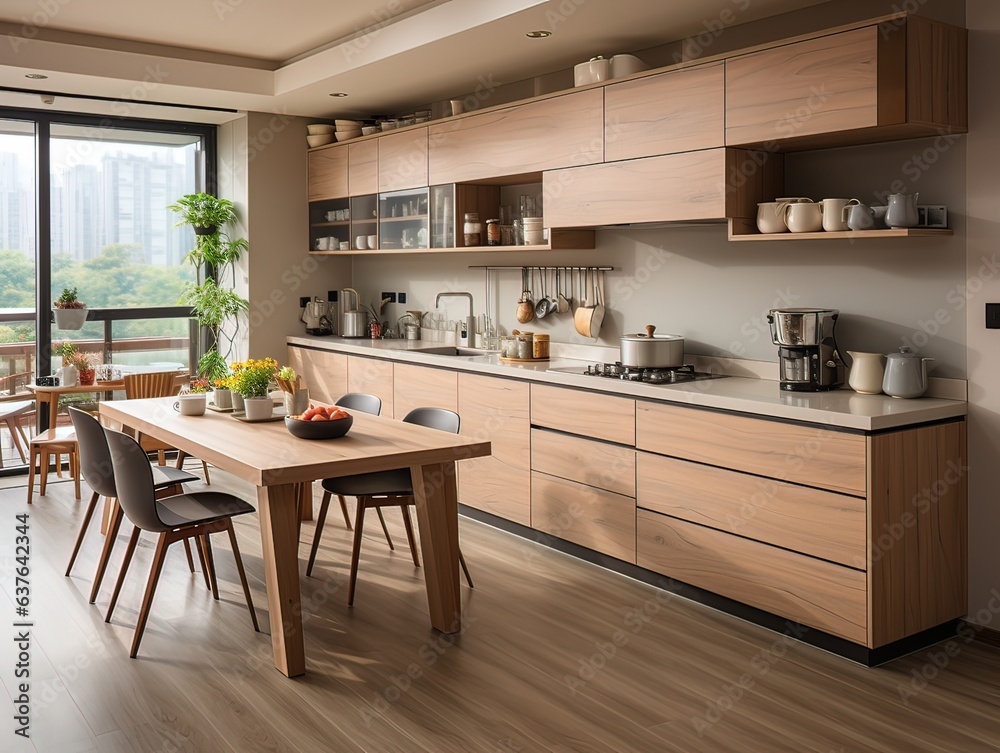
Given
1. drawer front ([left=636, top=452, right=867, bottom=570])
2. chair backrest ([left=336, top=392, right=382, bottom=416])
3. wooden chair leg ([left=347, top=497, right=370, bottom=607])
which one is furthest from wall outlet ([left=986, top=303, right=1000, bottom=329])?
chair backrest ([left=336, top=392, right=382, bottom=416])

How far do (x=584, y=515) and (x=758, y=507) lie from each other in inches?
40.3

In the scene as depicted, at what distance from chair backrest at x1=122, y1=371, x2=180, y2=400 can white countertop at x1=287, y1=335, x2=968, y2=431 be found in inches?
84.4

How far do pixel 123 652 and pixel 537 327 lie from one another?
2.90 m

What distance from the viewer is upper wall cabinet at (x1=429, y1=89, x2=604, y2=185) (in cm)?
443

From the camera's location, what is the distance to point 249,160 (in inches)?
259

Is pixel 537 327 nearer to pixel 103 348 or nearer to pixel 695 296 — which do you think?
pixel 695 296

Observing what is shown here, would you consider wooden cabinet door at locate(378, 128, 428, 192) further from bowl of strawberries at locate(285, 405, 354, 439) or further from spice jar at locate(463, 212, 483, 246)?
bowl of strawberries at locate(285, 405, 354, 439)

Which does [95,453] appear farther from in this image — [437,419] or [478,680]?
[478,680]

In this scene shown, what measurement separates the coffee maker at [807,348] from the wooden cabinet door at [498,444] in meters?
1.36

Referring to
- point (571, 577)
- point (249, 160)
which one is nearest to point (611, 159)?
point (571, 577)

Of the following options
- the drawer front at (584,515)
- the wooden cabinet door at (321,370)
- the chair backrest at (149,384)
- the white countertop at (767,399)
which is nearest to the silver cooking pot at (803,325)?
the white countertop at (767,399)

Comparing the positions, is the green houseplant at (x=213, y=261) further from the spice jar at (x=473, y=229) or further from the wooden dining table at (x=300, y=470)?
the wooden dining table at (x=300, y=470)

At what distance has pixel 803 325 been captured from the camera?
3.67 meters

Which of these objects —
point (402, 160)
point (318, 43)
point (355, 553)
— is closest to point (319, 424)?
point (355, 553)
